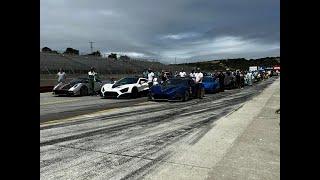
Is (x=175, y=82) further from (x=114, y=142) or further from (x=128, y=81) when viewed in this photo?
(x=114, y=142)

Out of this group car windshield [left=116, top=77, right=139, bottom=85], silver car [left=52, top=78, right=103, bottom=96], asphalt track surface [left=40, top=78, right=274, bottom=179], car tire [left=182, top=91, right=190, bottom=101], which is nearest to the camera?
asphalt track surface [left=40, top=78, right=274, bottom=179]

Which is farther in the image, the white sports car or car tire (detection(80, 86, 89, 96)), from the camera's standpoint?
car tire (detection(80, 86, 89, 96))

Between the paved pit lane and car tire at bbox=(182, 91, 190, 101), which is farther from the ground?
car tire at bbox=(182, 91, 190, 101)

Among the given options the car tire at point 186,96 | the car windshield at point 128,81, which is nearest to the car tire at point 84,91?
the car windshield at point 128,81

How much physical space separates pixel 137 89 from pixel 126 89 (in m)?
0.83

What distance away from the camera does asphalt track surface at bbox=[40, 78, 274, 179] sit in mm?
5875

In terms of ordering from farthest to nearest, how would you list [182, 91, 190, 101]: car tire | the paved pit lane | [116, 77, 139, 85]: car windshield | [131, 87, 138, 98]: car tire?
[116, 77, 139, 85]: car windshield, [131, 87, 138, 98]: car tire, [182, 91, 190, 101]: car tire, the paved pit lane

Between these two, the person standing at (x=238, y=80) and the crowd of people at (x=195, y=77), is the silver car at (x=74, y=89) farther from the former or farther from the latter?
the person standing at (x=238, y=80)

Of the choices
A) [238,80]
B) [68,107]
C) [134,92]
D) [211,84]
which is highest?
[238,80]

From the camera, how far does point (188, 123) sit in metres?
11.7

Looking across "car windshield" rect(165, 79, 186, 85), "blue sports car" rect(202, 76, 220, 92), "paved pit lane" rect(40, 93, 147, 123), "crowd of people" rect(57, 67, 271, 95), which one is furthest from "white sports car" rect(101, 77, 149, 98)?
"blue sports car" rect(202, 76, 220, 92)

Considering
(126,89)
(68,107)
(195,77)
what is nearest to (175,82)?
(126,89)

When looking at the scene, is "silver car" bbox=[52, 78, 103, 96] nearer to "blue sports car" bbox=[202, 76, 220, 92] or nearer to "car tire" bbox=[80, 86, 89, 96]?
"car tire" bbox=[80, 86, 89, 96]

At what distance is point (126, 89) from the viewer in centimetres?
2200
